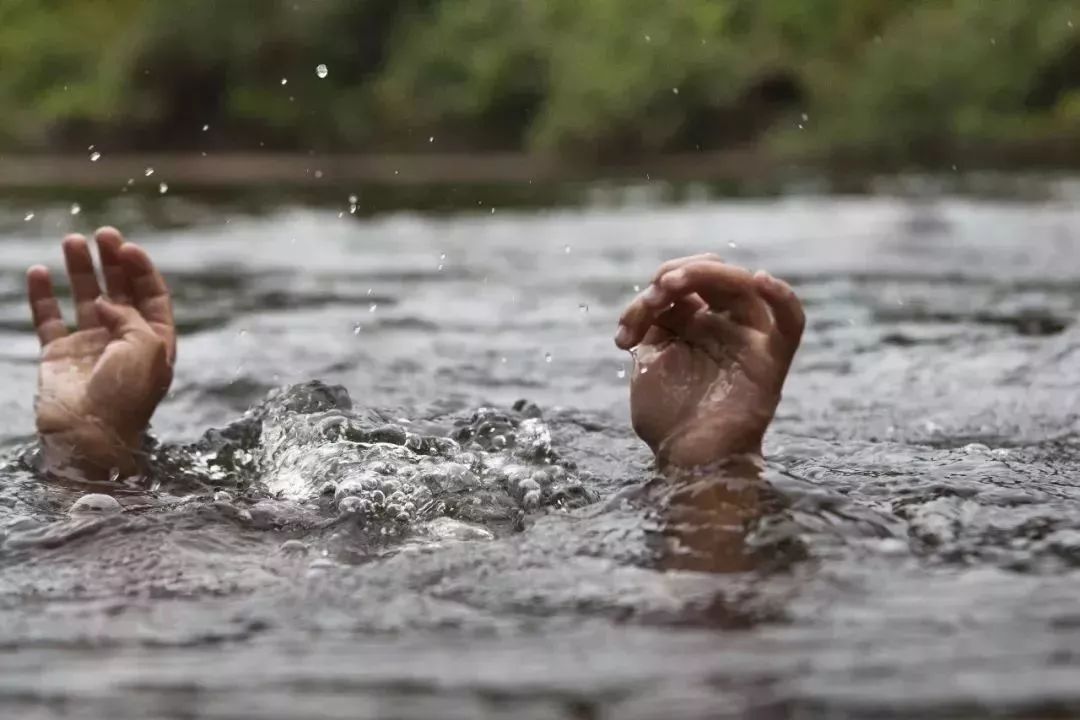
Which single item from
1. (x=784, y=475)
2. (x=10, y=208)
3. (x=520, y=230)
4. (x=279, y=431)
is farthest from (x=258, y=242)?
(x=784, y=475)

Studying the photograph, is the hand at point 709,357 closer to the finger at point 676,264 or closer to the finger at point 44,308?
the finger at point 676,264

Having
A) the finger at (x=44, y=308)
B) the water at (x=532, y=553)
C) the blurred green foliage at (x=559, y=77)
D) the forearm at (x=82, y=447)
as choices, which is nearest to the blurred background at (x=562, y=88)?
the blurred green foliage at (x=559, y=77)

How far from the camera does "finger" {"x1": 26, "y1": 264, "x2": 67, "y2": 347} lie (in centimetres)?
315

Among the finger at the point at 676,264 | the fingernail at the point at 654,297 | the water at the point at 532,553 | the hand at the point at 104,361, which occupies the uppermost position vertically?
the finger at the point at 676,264

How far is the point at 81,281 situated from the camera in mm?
3143

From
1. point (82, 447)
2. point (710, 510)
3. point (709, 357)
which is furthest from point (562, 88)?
point (710, 510)

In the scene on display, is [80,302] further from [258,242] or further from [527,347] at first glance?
[258,242]

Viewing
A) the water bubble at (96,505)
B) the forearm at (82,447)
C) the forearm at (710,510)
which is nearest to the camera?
the forearm at (710,510)

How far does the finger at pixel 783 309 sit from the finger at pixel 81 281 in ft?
4.86

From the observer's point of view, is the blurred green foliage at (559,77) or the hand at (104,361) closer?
the hand at (104,361)

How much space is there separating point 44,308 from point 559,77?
18.5 metres

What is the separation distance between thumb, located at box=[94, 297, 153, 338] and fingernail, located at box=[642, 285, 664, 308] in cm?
116

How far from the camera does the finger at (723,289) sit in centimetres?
243

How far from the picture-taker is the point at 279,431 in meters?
3.28
